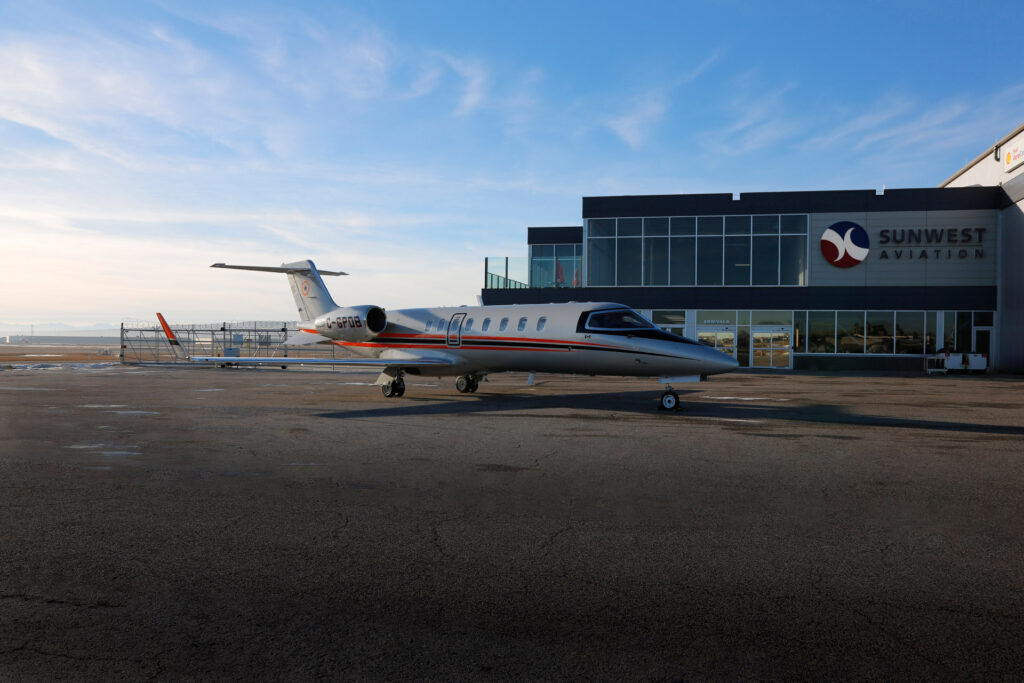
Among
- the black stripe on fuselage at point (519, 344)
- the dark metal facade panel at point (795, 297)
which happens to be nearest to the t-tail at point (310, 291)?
the black stripe on fuselage at point (519, 344)

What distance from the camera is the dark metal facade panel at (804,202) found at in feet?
113

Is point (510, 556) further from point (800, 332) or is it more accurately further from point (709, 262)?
point (800, 332)

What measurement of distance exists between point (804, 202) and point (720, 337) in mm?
8137

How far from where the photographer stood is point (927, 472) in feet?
27.3

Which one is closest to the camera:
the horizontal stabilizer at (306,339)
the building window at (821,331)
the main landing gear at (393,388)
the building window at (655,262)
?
the main landing gear at (393,388)

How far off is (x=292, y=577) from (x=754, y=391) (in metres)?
19.3

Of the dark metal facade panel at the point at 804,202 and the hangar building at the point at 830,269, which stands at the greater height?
the dark metal facade panel at the point at 804,202

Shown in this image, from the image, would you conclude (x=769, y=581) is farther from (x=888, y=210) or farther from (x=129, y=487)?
(x=888, y=210)

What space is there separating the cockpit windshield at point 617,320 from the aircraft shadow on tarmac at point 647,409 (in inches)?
74.3

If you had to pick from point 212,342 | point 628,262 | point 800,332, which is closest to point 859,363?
point 800,332

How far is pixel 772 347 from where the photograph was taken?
1417 inches

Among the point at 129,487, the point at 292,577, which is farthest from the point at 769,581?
the point at 129,487

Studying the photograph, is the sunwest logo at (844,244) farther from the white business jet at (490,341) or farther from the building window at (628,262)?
the white business jet at (490,341)

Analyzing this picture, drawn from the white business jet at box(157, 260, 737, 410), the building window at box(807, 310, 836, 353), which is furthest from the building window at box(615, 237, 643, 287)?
the white business jet at box(157, 260, 737, 410)
